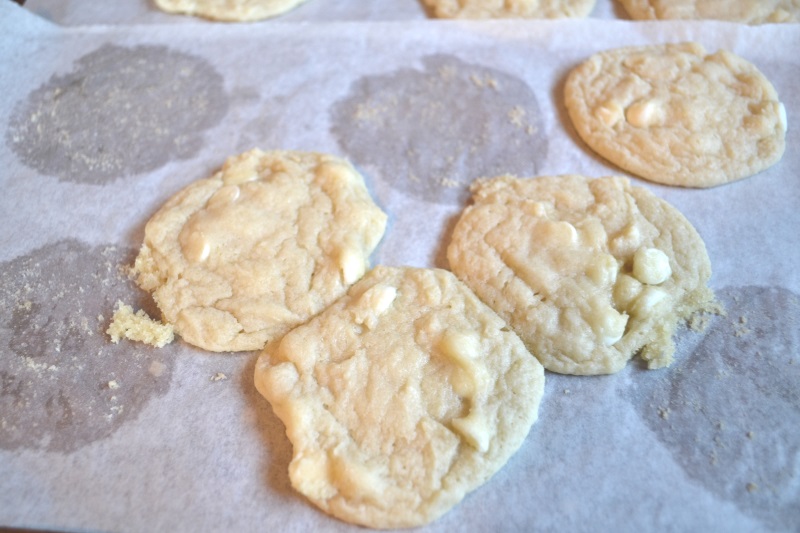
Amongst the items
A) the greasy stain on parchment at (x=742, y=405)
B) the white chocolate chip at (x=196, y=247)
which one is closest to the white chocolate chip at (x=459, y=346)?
the greasy stain on parchment at (x=742, y=405)

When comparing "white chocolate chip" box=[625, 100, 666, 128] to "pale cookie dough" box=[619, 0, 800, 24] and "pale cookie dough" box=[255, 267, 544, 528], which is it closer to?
"pale cookie dough" box=[619, 0, 800, 24]

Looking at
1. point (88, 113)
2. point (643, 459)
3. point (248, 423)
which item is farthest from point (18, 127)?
point (643, 459)

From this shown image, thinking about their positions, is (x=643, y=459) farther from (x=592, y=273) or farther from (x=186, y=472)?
(x=186, y=472)

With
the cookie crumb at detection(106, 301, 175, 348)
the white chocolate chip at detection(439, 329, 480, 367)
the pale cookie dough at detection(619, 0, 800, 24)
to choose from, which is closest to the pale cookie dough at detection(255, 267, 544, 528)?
the white chocolate chip at detection(439, 329, 480, 367)

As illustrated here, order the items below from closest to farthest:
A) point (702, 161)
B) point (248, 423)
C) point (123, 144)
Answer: point (248, 423)
point (702, 161)
point (123, 144)

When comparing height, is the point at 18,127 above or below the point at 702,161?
above

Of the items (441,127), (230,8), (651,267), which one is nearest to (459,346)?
(651,267)
